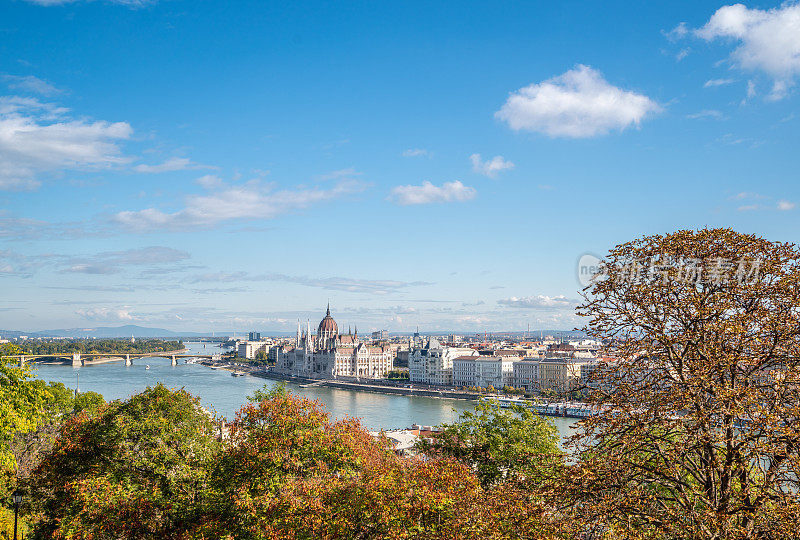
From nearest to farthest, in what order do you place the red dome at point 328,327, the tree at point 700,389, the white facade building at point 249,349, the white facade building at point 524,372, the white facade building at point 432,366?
1. the tree at point 700,389
2. the white facade building at point 524,372
3. the white facade building at point 432,366
4. the red dome at point 328,327
5. the white facade building at point 249,349

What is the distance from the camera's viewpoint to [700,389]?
5125 mm

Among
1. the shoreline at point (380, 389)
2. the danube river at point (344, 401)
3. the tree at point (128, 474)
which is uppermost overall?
the tree at point (128, 474)

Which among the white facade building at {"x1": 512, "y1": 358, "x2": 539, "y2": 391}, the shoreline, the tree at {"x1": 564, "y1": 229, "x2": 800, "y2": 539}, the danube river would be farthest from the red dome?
the tree at {"x1": 564, "y1": 229, "x2": 800, "y2": 539}

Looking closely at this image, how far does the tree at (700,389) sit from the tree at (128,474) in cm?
649

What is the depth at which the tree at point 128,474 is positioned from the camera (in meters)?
9.29

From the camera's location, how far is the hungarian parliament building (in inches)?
3519

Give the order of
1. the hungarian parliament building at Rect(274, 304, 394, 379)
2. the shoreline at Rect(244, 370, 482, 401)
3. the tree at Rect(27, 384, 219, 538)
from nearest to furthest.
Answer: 1. the tree at Rect(27, 384, 219, 538)
2. the shoreline at Rect(244, 370, 482, 401)
3. the hungarian parliament building at Rect(274, 304, 394, 379)

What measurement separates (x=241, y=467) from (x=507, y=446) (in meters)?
5.90

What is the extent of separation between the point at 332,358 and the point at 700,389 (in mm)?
87150

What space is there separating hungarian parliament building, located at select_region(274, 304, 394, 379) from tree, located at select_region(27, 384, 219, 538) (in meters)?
72.7

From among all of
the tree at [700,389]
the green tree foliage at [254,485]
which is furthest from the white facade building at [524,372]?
the tree at [700,389]

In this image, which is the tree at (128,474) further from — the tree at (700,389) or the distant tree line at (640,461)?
the tree at (700,389)

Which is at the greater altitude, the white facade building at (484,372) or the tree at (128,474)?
the tree at (128,474)

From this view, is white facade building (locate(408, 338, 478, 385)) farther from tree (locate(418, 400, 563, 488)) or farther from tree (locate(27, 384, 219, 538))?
tree (locate(27, 384, 219, 538))
